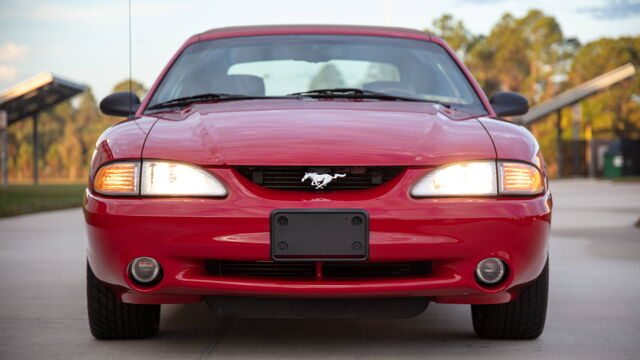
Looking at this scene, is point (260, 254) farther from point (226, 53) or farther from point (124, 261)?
point (226, 53)

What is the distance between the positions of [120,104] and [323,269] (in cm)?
177

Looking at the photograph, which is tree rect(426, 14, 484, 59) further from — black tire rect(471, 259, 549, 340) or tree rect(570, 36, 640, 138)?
black tire rect(471, 259, 549, 340)

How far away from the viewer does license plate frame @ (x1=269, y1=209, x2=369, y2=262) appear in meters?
3.30

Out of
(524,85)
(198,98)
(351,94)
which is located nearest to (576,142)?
(351,94)

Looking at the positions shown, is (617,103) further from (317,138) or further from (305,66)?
(317,138)

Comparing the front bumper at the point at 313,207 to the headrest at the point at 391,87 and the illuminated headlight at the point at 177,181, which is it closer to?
the illuminated headlight at the point at 177,181

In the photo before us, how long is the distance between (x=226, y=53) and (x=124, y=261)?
69.1 inches

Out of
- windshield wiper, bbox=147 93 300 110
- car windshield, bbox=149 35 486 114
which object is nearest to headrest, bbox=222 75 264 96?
car windshield, bbox=149 35 486 114

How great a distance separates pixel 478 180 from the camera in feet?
11.4

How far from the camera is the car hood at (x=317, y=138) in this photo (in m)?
3.41

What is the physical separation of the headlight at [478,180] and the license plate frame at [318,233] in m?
0.27

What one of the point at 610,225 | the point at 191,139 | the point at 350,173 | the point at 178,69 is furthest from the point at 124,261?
the point at 610,225

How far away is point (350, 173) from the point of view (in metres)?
3.41

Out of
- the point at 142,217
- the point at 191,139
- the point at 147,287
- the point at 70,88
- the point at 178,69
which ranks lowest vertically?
the point at 147,287
